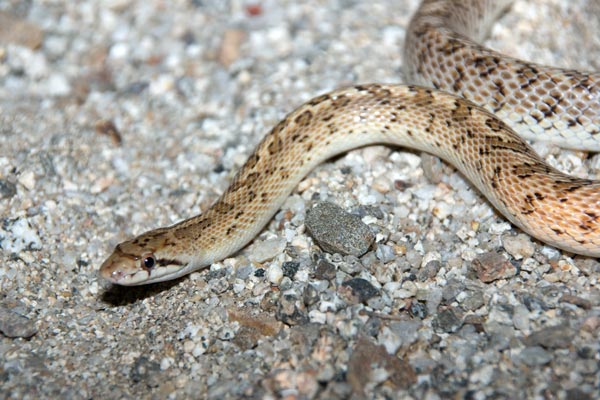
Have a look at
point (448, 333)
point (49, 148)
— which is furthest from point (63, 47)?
point (448, 333)

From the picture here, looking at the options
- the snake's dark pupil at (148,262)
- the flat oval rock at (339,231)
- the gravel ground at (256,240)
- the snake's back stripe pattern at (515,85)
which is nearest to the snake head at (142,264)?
the snake's dark pupil at (148,262)

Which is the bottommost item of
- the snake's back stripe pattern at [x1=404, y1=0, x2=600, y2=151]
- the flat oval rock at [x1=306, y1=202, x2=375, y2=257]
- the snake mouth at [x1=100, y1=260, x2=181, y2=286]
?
the snake mouth at [x1=100, y1=260, x2=181, y2=286]

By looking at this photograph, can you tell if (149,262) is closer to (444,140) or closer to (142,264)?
(142,264)

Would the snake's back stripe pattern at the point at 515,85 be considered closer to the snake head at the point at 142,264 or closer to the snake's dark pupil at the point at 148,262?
the snake head at the point at 142,264

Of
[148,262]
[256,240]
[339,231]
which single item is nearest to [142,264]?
[148,262]

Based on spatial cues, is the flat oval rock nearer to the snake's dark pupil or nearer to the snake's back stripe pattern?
the snake's dark pupil

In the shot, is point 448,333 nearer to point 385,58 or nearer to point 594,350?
point 594,350

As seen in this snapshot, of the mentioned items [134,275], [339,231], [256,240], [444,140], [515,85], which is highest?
[515,85]

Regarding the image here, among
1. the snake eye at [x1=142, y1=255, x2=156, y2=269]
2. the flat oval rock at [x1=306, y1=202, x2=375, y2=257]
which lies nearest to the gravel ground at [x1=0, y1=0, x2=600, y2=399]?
the flat oval rock at [x1=306, y1=202, x2=375, y2=257]
